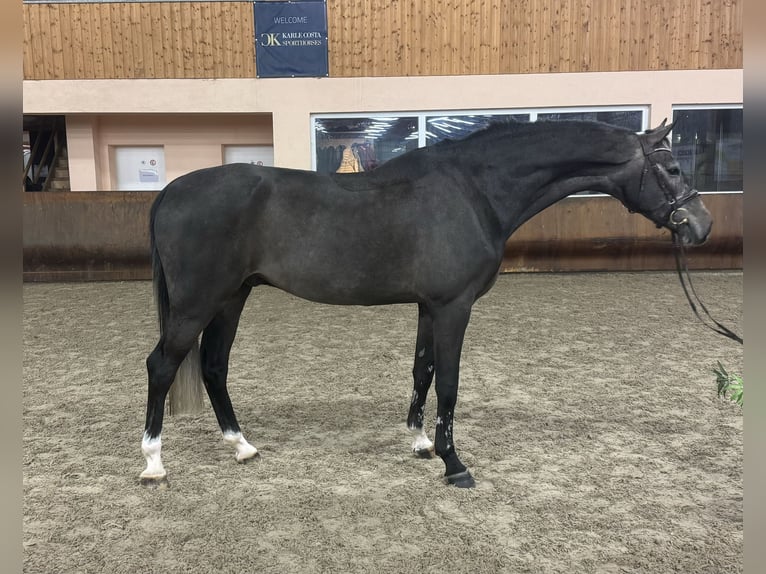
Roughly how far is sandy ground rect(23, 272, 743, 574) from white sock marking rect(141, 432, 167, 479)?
0.26 ft

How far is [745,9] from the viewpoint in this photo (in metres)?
0.50

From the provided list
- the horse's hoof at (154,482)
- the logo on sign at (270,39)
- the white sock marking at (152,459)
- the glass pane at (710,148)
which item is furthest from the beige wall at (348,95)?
the horse's hoof at (154,482)

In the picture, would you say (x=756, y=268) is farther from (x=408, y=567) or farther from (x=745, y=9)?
(x=408, y=567)

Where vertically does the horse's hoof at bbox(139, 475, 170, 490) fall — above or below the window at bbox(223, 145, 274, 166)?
below

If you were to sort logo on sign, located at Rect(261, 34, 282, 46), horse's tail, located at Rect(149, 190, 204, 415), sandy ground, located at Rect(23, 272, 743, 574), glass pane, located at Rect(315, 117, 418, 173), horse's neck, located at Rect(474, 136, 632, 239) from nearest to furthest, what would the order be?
sandy ground, located at Rect(23, 272, 743, 574) → horse's neck, located at Rect(474, 136, 632, 239) → horse's tail, located at Rect(149, 190, 204, 415) → logo on sign, located at Rect(261, 34, 282, 46) → glass pane, located at Rect(315, 117, 418, 173)

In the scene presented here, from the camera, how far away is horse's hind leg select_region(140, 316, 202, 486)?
98.6 inches

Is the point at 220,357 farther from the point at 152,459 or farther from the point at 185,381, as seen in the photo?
the point at 152,459

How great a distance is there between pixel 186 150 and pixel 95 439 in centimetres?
812

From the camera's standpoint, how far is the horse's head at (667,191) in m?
2.42

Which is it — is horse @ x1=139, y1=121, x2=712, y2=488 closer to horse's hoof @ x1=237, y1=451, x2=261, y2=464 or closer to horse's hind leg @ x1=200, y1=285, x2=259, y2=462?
horse's hind leg @ x1=200, y1=285, x2=259, y2=462

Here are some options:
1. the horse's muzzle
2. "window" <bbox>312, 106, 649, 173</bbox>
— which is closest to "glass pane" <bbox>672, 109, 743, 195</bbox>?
"window" <bbox>312, 106, 649, 173</bbox>

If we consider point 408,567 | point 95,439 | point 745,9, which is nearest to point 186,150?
point 95,439

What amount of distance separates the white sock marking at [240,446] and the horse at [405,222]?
0.35 metres

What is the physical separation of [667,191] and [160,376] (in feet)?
8.36
